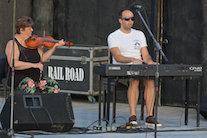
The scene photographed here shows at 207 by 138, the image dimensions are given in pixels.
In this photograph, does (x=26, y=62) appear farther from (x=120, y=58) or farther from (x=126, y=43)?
(x=126, y=43)

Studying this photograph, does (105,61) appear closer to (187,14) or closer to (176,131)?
(187,14)

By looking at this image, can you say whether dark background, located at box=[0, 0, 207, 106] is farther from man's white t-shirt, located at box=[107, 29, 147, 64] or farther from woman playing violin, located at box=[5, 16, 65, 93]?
woman playing violin, located at box=[5, 16, 65, 93]

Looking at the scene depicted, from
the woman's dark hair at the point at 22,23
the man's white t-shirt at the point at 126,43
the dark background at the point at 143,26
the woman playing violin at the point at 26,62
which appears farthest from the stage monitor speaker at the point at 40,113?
the dark background at the point at 143,26

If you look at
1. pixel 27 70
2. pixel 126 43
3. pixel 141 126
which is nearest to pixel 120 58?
pixel 126 43

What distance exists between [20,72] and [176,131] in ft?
5.68

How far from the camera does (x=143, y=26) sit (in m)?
7.00

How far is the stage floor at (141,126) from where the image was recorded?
4188mm

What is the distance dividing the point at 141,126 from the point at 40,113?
130 cm

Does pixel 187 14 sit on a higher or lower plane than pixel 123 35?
higher

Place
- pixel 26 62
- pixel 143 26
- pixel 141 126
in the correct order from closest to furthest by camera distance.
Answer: pixel 26 62, pixel 141 126, pixel 143 26

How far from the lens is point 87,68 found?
7109mm

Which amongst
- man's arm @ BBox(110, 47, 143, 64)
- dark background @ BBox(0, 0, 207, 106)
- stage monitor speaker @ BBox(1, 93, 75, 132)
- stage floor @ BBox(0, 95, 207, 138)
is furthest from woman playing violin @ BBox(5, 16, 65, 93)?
dark background @ BBox(0, 0, 207, 106)

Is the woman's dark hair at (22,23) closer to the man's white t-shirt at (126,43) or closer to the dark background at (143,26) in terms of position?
the man's white t-shirt at (126,43)

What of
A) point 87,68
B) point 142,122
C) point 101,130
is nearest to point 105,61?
point 87,68
